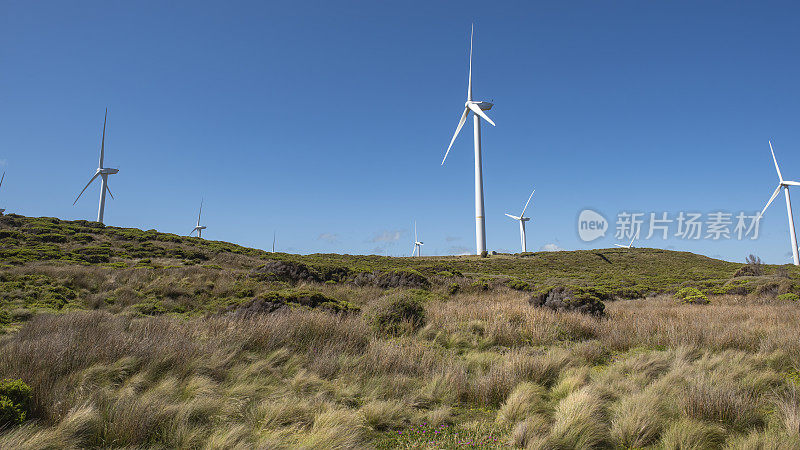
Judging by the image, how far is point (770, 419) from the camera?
5195 mm

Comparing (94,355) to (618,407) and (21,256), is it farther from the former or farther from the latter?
(21,256)

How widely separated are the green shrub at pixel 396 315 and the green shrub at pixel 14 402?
7193mm

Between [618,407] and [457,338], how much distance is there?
483 cm

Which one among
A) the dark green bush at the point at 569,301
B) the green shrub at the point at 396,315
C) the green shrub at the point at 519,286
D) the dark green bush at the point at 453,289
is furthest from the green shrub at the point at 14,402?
the green shrub at the point at 519,286

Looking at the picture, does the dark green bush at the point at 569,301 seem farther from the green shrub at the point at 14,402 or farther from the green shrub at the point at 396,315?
the green shrub at the point at 14,402

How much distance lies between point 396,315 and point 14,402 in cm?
811

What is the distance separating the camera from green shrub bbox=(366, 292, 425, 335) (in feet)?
35.3

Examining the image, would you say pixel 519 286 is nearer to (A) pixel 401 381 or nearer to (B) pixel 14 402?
(A) pixel 401 381

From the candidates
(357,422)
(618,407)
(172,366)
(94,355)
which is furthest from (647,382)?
(94,355)

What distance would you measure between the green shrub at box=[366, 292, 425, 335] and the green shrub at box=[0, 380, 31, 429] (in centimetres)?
719

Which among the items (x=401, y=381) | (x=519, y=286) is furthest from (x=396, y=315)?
(x=519, y=286)

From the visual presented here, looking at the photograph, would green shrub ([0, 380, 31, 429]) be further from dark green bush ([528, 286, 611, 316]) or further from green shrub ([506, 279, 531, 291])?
green shrub ([506, 279, 531, 291])

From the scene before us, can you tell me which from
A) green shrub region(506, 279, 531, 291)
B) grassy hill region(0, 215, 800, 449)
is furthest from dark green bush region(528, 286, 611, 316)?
green shrub region(506, 279, 531, 291)

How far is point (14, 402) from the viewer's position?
4434 millimetres
